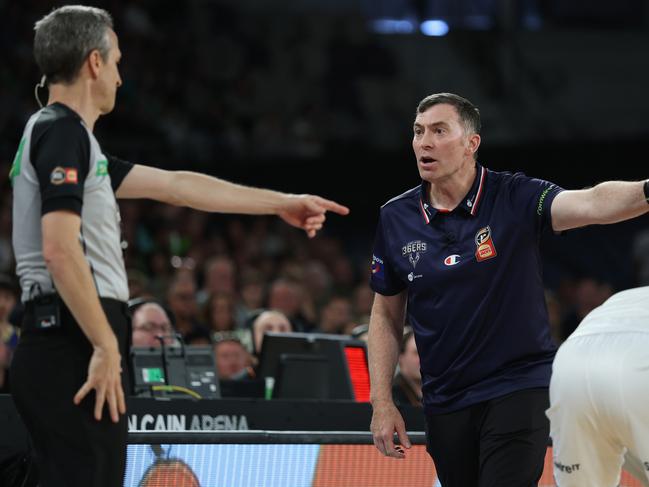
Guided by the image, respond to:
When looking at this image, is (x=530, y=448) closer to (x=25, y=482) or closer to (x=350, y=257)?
(x=25, y=482)

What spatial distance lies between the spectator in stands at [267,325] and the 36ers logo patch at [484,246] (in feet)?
15.8

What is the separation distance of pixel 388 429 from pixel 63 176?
1864 millimetres

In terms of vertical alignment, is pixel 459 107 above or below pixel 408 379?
above

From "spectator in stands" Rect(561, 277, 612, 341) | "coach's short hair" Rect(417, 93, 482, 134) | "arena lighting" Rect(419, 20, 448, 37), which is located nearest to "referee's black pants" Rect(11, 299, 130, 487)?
"coach's short hair" Rect(417, 93, 482, 134)

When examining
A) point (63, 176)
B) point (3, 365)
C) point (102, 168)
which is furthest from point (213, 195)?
point (3, 365)

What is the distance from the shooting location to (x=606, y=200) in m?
4.23

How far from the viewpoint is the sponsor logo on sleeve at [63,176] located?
3486 millimetres

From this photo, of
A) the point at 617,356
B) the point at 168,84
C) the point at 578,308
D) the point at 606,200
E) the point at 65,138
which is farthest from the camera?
the point at 168,84

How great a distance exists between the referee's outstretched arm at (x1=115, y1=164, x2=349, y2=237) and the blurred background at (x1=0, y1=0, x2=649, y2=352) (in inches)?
246

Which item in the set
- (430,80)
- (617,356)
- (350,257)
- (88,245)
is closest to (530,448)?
(617,356)

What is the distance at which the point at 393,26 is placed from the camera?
19391 millimetres

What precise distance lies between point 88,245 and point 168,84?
43.3ft

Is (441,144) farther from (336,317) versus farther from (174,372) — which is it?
(336,317)

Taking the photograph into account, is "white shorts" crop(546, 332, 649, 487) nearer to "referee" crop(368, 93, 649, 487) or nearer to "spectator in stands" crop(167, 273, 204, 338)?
"referee" crop(368, 93, 649, 487)
